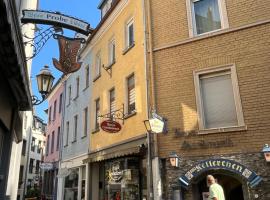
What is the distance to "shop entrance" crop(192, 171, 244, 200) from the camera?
955 cm

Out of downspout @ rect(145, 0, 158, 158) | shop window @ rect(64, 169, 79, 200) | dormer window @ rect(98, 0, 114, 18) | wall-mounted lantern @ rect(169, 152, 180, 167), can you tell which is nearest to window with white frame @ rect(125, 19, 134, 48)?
downspout @ rect(145, 0, 158, 158)

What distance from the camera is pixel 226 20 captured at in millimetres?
10719

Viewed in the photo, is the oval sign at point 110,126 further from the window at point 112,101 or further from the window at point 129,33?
the window at point 129,33

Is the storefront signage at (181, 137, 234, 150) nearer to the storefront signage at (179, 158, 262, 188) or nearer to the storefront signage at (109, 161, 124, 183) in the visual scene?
the storefront signage at (179, 158, 262, 188)

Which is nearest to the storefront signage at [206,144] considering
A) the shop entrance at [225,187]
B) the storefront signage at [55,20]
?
the shop entrance at [225,187]

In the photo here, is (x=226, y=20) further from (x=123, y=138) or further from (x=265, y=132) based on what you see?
(x=123, y=138)

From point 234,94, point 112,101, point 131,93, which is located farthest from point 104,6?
point 234,94

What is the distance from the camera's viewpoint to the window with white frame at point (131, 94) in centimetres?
1329

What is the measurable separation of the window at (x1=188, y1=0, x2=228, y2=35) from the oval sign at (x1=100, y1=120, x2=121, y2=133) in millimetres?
4534

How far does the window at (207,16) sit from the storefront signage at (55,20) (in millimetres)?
5608

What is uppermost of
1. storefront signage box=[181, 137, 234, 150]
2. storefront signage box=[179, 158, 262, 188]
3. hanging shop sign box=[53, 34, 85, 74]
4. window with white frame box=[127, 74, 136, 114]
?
window with white frame box=[127, 74, 136, 114]

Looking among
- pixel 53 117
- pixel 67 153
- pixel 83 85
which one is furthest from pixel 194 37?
pixel 53 117

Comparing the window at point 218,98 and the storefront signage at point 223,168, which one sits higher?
the window at point 218,98

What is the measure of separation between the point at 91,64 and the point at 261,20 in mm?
11162
